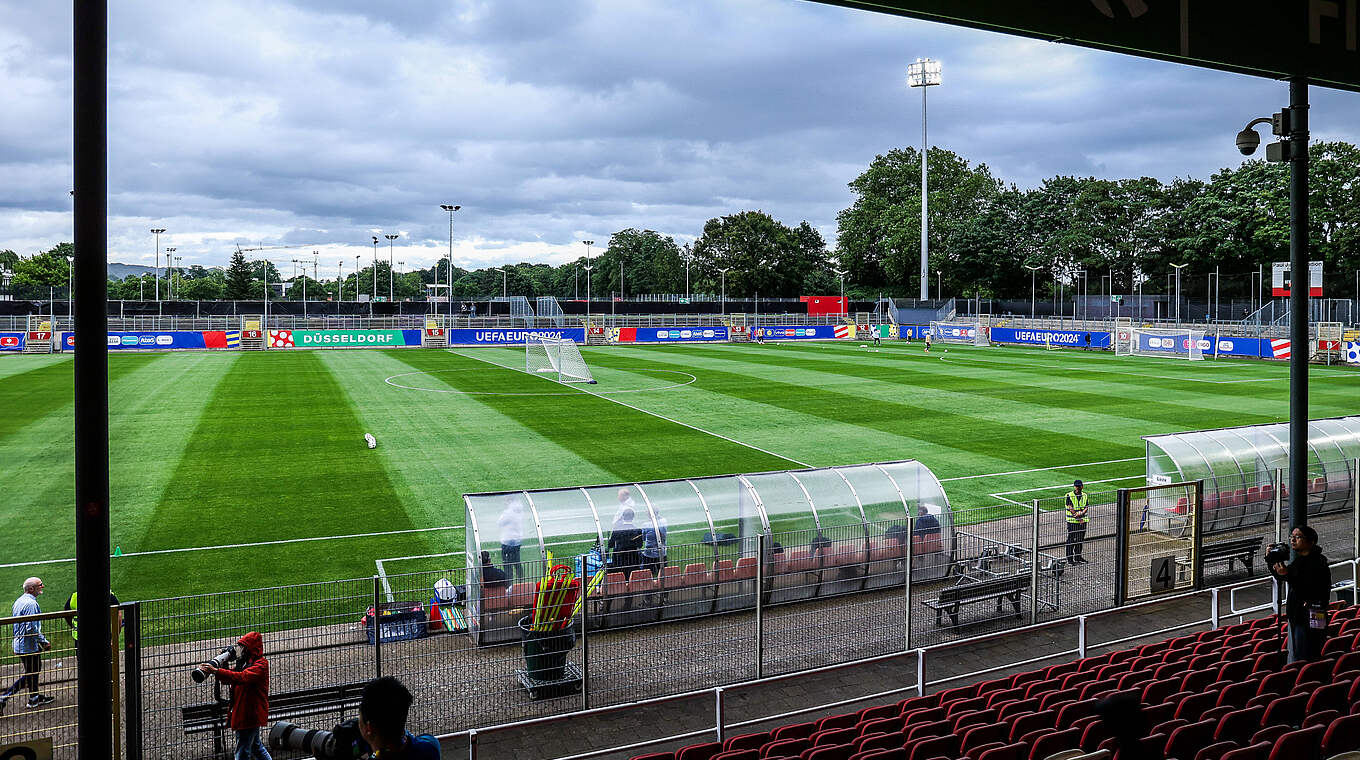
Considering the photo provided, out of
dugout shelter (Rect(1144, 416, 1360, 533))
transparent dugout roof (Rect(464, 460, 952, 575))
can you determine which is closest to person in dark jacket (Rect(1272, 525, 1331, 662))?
transparent dugout roof (Rect(464, 460, 952, 575))

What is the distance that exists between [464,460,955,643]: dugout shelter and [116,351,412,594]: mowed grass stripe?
16.1 feet

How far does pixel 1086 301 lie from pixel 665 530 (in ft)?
298

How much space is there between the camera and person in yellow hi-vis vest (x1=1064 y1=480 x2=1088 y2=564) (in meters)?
15.5

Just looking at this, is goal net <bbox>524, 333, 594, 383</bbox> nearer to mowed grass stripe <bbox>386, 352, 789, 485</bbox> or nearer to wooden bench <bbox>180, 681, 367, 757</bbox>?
mowed grass stripe <bbox>386, 352, 789, 485</bbox>

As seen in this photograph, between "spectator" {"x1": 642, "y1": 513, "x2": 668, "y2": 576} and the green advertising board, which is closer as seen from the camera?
"spectator" {"x1": 642, "y1": 513, "x2": 668, "y2": 576}

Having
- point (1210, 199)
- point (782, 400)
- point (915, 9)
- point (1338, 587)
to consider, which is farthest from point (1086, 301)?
point (915, 9)

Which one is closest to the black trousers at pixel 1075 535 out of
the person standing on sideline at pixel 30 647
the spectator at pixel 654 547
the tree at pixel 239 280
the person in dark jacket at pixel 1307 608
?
the person in dark jacket at pixel 1307 608

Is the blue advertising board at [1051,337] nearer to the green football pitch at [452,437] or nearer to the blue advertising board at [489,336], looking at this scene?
the green football pitch at [452,437]

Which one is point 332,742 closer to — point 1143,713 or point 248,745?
point 1143,713

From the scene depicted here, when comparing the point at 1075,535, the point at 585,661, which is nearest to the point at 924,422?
the point at 1075,535

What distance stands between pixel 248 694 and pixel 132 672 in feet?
3.16

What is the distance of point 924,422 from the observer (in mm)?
32250

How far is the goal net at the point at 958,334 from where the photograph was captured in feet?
260

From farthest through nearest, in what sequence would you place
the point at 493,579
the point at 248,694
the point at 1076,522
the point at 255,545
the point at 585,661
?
the point at 255,545
the point at 1076,522
the point at 493,579
the point at 585,661
the point at 248,694
